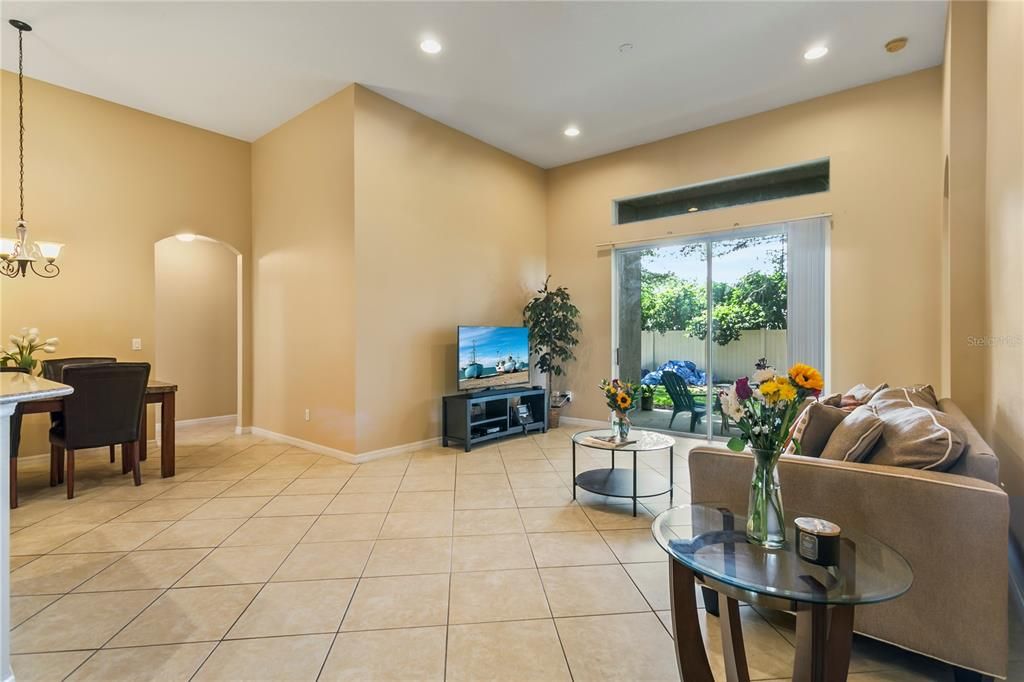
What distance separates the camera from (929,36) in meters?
3.56

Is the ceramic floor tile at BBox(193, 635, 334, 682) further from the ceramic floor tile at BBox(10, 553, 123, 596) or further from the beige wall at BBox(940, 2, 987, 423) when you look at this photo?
the beige wall at BBox(940, 2, 987, 423)

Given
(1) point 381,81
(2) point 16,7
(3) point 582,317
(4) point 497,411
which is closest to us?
(2) point 16,7

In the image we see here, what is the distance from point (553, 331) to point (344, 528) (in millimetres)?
3622

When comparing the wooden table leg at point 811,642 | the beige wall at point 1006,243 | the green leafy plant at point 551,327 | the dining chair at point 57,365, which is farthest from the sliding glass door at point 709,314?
the dining chair at point 57,365

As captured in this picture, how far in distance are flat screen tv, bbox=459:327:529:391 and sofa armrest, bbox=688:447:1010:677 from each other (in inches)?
137

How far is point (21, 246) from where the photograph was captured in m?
3.76

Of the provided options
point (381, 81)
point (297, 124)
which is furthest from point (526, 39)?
point (297, 124)

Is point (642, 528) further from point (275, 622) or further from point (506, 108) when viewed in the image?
point (506, 108)

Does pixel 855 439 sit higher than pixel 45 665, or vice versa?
pixel 855 439

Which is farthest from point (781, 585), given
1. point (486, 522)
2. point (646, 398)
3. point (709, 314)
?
point (646, 398)

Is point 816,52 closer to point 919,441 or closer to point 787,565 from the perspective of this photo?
point 919,441

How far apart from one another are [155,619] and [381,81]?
4.22 m
